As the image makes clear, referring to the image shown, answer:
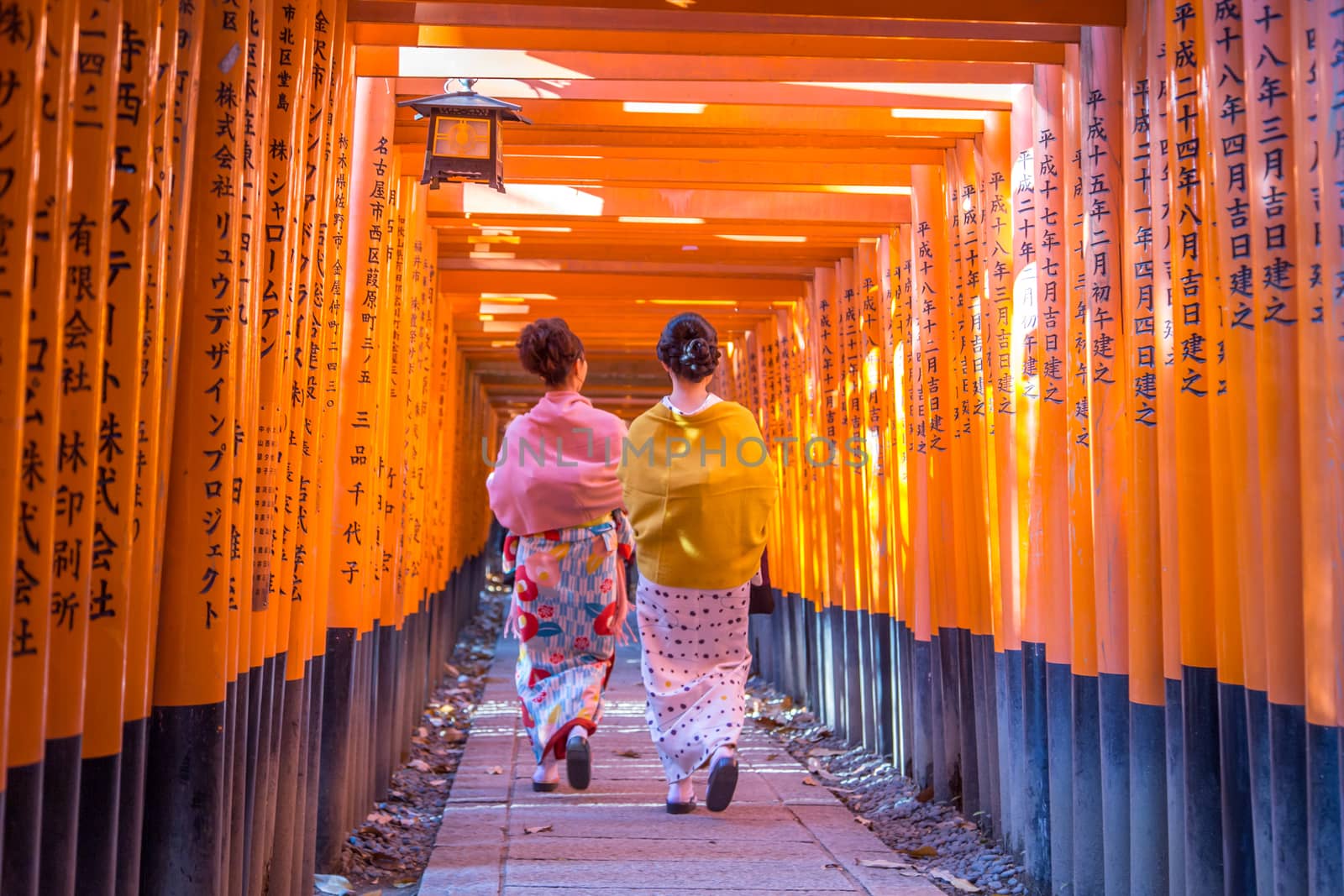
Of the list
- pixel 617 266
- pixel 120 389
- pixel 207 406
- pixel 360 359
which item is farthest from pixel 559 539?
pixel 120 389

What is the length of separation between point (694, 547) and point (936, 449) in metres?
1.26

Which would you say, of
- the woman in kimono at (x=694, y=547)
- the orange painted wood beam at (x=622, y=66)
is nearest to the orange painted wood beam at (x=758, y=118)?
the orange painted wood beam at (x=622, y=66)

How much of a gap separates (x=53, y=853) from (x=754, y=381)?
29.3 ft

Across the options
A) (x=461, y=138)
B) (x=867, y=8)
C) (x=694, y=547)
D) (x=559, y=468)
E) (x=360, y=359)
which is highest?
(x=867, y=8)

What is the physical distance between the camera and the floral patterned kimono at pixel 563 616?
538cm

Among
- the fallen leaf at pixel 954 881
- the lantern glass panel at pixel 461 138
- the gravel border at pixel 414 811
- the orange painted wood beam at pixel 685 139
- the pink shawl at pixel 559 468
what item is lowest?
the gravel border at pixel 414 811

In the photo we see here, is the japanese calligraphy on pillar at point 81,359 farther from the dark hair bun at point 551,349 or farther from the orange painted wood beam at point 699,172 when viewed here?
the orange painted wood beam at point 699,172

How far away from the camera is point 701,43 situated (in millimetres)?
4254

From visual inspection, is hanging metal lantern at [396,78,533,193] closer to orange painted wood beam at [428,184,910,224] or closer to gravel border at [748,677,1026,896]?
orange painted wood beam at [428,184,910,224]

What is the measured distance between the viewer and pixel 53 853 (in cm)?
202

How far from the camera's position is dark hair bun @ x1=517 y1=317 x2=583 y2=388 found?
5.50 m

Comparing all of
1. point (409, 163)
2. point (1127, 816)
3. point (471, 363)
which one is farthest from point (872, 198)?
point (471, 363)

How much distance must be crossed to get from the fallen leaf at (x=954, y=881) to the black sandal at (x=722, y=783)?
2.76 feet

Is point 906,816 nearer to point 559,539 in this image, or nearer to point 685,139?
point 559,539
